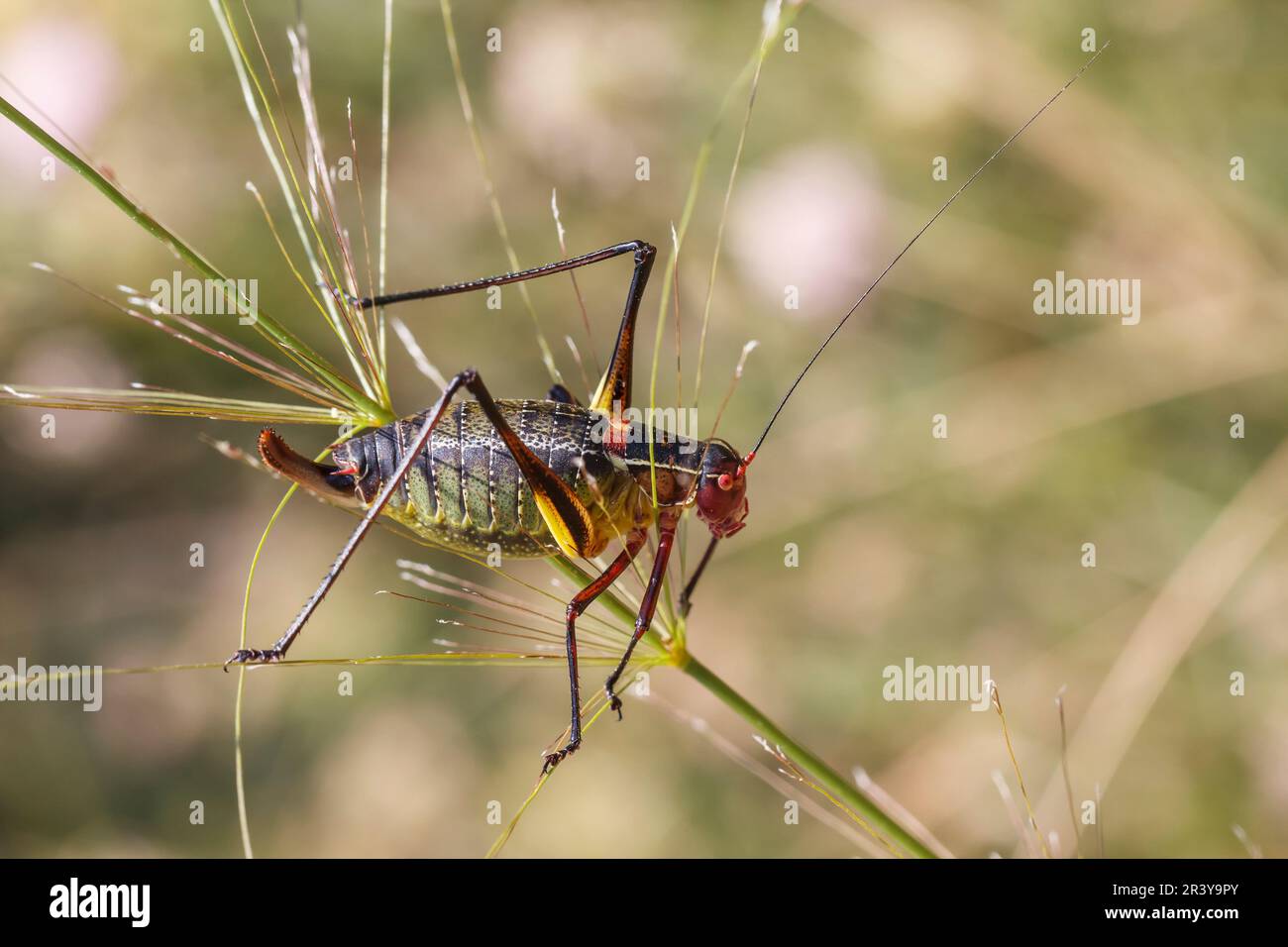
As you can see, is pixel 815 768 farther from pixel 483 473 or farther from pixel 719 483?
pixel 483 473

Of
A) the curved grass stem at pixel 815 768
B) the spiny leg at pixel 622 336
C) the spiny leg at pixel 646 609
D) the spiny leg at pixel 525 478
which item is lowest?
the curved grass stem at pixel 815 768

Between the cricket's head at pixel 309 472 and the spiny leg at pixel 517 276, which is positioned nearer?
the cricket's head at pixel 309 472

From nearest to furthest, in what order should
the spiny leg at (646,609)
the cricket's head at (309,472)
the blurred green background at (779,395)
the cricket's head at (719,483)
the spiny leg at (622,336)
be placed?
the cricket's head at (309,472) → the spiny leg at (646,609) → the spiny leg at (622,336) → the cricket's head at (719,483) → the blurred green background at (779,395)

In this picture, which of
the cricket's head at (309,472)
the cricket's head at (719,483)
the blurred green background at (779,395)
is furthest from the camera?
the blurred green background at (779,395)

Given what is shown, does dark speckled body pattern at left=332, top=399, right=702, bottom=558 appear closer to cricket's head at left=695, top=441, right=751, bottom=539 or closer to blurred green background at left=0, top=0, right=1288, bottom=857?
cricket's head at left=695, top=441, right=751, bottom=539

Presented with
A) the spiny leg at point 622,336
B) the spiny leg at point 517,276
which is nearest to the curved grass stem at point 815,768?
the spiny leg at point 622,336

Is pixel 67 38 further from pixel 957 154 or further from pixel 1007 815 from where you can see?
pixel 1007 815

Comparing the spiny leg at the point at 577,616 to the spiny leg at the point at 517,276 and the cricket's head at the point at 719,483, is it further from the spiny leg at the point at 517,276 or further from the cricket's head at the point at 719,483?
the spiny leg at the point at 517,276
